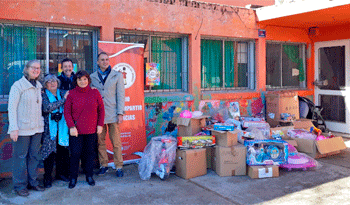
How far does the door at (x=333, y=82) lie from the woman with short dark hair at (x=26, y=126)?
23.9 feet

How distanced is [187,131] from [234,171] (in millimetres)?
1016

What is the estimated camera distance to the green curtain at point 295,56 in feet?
28.9

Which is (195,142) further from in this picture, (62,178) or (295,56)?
(295,56)

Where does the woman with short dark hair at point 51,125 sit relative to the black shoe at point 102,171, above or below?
above

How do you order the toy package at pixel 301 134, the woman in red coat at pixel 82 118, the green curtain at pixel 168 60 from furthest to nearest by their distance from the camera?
1. the green curtain at pixel 168 60
2. the toy package at pixel 301 134
3. the woman in red coat at pixel 82 118

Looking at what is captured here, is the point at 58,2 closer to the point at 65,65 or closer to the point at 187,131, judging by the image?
the point at 65,65

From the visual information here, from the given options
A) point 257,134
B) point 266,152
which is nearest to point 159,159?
point 266,152

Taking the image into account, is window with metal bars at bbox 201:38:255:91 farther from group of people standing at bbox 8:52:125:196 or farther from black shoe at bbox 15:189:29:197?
black shoe at bbox 15:189:29:197

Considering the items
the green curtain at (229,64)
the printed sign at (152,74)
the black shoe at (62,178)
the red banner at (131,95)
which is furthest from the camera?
the green curtain at (229,64)

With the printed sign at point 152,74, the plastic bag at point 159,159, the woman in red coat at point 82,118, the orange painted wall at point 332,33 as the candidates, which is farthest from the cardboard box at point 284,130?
the woman in red coat at point 82,118

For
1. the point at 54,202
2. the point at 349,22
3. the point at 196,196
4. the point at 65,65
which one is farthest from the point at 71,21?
the point at 349,22

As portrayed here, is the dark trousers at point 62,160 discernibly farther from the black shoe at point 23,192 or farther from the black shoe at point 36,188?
the black shoe at point 23,192

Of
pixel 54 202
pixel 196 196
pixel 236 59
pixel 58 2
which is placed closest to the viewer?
pixel 54 202

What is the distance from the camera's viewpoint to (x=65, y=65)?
4945mm
